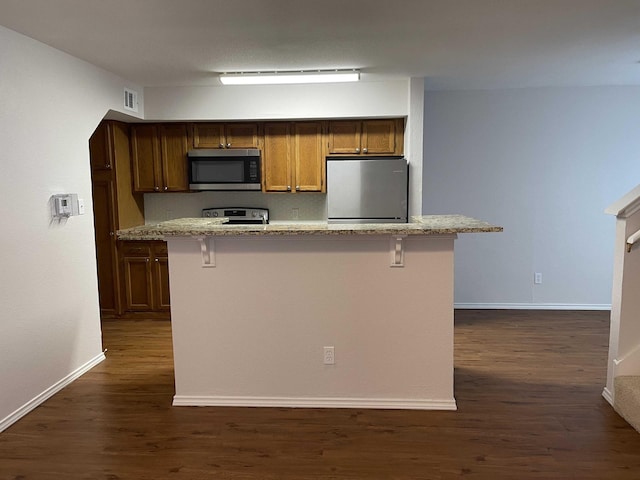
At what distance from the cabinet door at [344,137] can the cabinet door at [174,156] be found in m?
1.48

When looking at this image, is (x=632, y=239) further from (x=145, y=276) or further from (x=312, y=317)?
(x=145, y=276)

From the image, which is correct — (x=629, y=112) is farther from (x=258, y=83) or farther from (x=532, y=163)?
(x=258, y=83)

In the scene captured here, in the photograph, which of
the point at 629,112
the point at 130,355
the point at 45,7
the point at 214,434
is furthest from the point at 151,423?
the point at 629,112

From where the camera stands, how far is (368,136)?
4672mm

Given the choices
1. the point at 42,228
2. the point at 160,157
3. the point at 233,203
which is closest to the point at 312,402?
the point at 42,228

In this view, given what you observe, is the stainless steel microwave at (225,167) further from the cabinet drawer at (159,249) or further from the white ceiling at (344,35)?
the white ceiling at (344,35)

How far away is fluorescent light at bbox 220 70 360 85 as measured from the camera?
386cm

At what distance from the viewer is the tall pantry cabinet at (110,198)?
4.55 meters

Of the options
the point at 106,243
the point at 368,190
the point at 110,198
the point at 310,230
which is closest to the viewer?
the point at 310,230

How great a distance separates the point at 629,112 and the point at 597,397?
3211mm

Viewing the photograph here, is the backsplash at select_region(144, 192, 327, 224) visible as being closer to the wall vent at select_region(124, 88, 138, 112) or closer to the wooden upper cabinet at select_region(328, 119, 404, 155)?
the wooden upper cabinet at select_region(328, 119, 404, 155)

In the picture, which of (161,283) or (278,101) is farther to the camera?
(161,283)

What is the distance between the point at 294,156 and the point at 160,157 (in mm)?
1377

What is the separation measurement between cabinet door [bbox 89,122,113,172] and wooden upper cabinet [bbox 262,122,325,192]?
147 cm
